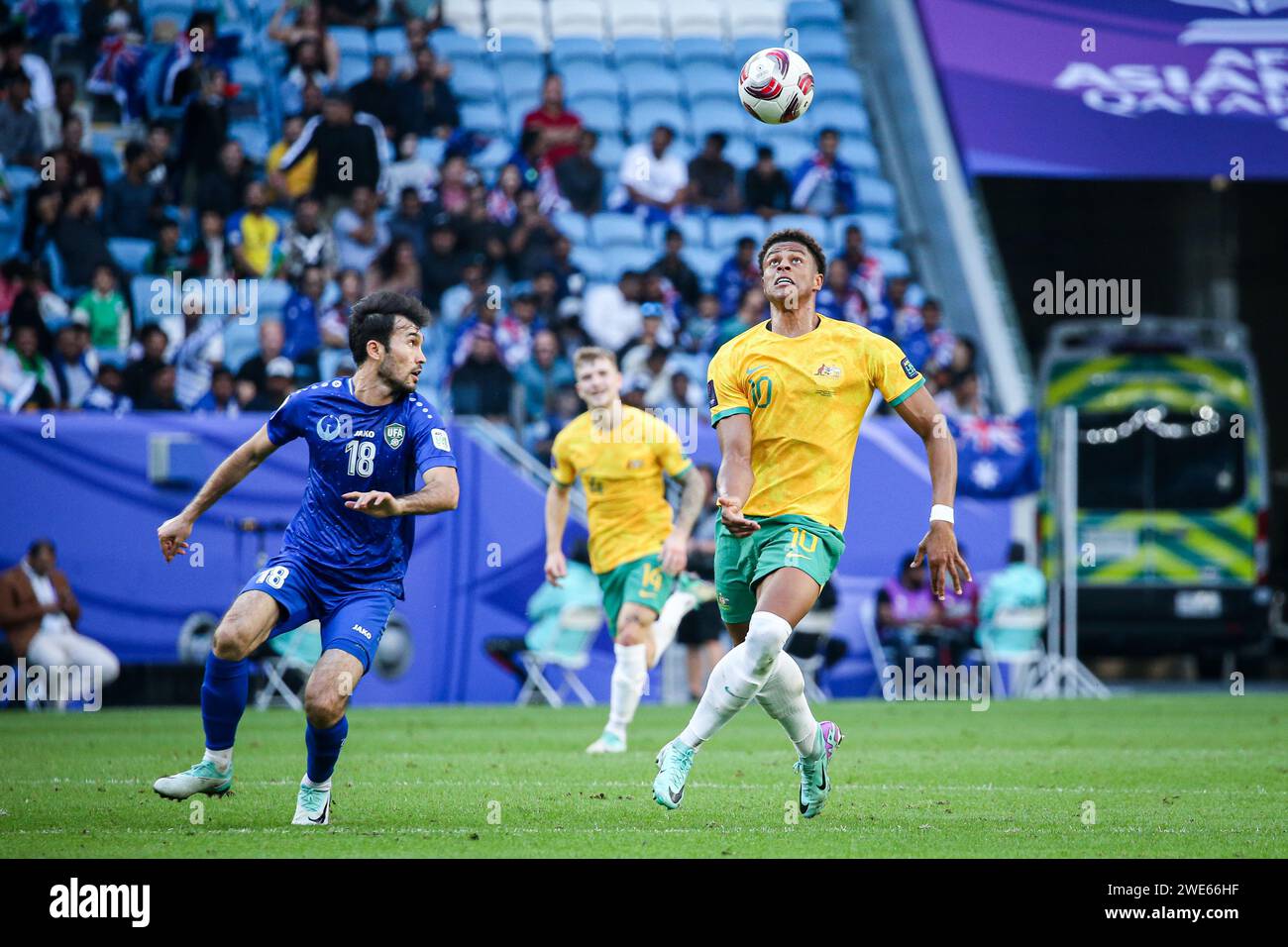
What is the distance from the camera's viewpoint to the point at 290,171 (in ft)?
68.2

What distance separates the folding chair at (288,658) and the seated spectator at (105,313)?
3582 mm

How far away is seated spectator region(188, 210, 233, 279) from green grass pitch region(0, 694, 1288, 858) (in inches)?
210

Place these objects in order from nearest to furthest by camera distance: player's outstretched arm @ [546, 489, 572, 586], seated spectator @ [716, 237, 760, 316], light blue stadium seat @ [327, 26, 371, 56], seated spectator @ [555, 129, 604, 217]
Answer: player's outstretched arm @ [546, 489, 572, 586] → seated spectator @ [716, 237, 760, 316] → seated spectator @ [555, 129, 604, 217] → light blue stadium seat @ [327, 26, 371, 56]

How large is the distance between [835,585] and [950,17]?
25.8ft

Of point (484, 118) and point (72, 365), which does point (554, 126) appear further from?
point (72, 365)

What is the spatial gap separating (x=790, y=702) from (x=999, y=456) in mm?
10267

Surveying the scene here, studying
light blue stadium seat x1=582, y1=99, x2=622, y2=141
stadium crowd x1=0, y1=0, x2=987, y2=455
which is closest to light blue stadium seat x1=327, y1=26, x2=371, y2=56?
stadium crowd x1=0, y1=0, x2=987, y2=455

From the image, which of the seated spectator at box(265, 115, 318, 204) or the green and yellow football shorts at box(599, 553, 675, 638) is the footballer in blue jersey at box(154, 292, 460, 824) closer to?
the green and yellow football shorts at box(599, 553, 675, 638)

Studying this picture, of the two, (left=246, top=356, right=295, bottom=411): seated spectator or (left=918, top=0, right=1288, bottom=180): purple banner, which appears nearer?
(left=246, top=356, right=295, bottom=411): seated spectator

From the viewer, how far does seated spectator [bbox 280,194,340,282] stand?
770 inches

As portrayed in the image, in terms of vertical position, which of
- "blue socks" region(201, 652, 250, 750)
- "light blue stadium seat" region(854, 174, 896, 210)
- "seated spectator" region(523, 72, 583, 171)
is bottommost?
"blue socks" region(201, 652, 250, 750)

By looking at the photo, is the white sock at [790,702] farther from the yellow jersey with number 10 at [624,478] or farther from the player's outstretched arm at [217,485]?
the yellow jersey with number 10 at [624,478]

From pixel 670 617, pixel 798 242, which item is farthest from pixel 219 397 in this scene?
pixel 798 242

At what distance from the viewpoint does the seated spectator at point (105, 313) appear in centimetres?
1869
